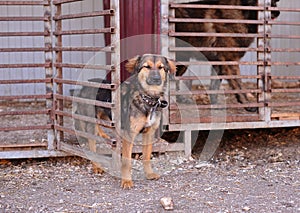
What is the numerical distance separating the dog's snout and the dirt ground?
3.51 feet

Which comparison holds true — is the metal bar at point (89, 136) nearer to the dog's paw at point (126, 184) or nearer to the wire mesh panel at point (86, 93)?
the wire mesh panel at point (86, 93)

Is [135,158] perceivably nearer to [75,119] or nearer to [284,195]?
[75,119]

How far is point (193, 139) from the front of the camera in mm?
6578

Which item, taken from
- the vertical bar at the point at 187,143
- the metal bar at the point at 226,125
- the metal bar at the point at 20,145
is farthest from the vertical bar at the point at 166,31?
the metal bar at the point at 20,145

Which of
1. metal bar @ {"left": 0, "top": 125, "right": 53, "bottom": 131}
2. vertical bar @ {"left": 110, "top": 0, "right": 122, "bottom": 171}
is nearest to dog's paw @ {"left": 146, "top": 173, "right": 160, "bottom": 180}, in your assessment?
vertical bar @ {"left": 110, "top": 0, "right": 122, "bottom": 171}

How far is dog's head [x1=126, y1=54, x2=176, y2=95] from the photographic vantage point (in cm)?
486

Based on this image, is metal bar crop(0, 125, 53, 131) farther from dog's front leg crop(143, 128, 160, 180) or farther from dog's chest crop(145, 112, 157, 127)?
dog's chest crop(145, 112, 157, 127)

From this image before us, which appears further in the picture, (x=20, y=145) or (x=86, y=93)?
(x=20, y=145)

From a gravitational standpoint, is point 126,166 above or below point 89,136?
below

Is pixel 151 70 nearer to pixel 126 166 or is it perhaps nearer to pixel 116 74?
pixel 116 74

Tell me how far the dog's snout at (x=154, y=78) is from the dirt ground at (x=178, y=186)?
42.1 inches

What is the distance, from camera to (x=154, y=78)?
4.83 metres

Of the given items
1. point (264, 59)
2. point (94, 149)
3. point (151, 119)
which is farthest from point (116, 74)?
point (264, 59)

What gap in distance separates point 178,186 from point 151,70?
1221mm
